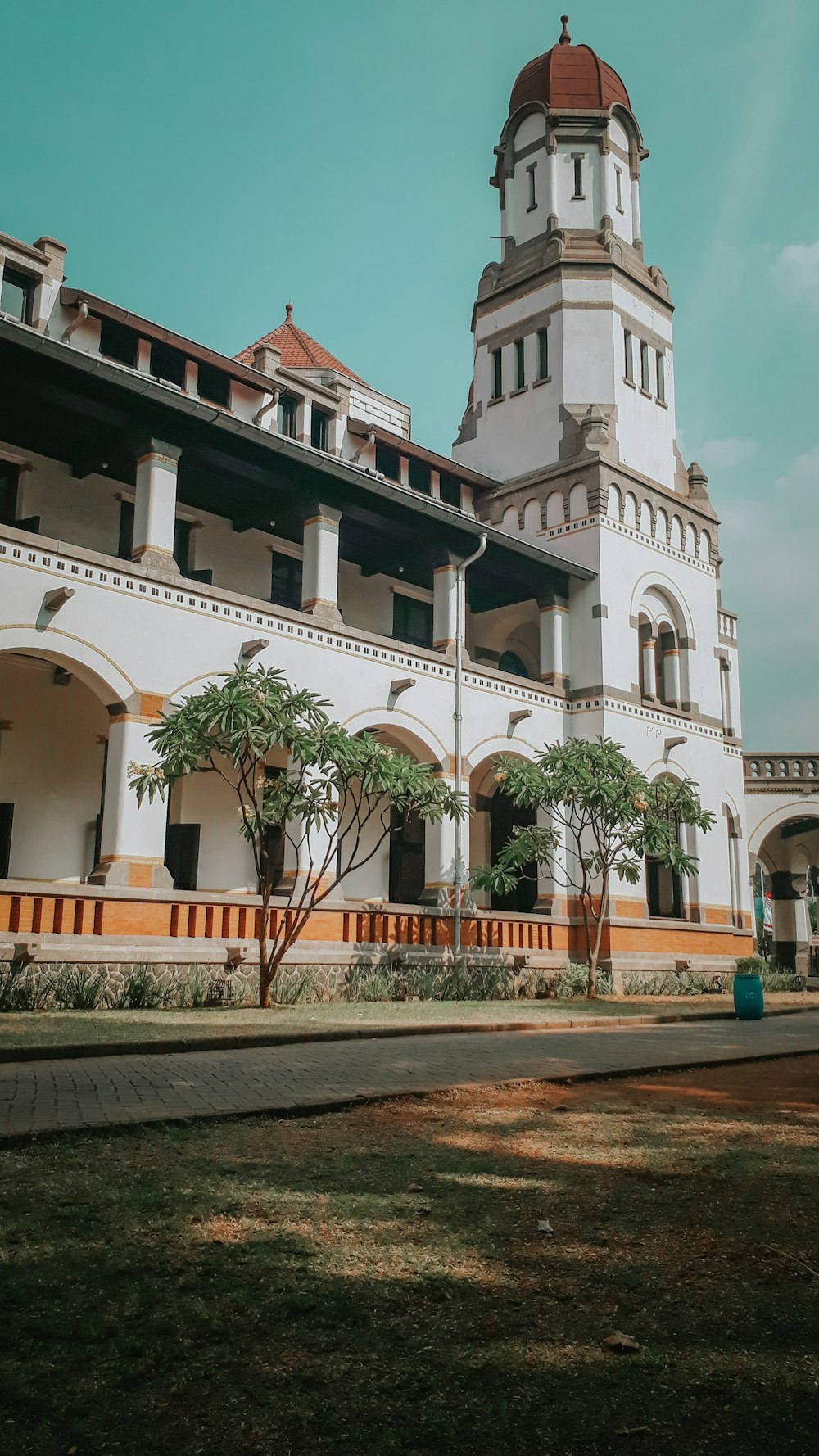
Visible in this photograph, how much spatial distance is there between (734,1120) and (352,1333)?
440 cm

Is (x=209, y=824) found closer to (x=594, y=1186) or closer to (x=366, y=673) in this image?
(x=366, y=673)

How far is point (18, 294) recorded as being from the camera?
63.8 feet

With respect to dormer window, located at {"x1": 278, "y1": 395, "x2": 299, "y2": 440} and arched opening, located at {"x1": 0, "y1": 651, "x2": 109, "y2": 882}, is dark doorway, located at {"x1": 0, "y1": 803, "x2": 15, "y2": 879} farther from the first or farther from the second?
dormer window, located at {"x1": 278, "y1": 395, "x2": 299, "y2": 440}

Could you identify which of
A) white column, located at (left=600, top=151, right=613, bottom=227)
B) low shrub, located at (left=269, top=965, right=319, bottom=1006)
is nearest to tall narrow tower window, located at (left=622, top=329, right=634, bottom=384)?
white column, located at (left=600, top=151, right=613, bottom=227)

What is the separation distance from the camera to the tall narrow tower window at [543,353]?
26797mm

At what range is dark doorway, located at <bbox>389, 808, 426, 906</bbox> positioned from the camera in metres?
23.6

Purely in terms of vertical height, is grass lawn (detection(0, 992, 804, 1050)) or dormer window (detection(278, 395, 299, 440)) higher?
dormer window (detection(278, 395, 299, 440))

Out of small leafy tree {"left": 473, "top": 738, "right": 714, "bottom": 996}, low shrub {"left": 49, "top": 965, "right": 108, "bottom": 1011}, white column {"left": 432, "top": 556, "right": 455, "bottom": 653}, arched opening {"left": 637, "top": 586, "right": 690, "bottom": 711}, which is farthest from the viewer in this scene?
arched opening {"left": 637, "top": 586, "right": 690, "bottom": 711}

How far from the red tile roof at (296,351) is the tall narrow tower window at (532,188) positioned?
6064 millimetres

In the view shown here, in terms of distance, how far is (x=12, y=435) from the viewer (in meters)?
18.1

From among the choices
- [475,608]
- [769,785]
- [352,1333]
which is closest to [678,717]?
[475,608]

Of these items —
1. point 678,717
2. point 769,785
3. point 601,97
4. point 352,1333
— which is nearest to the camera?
point 352,1333

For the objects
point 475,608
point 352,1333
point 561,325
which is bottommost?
point 352,1333

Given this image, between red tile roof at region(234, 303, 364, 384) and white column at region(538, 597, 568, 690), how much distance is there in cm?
796
